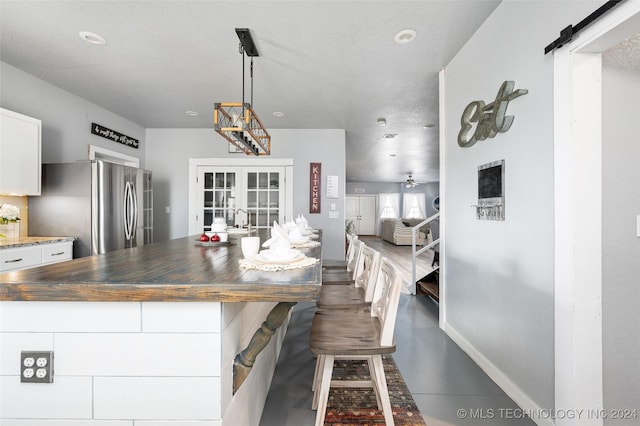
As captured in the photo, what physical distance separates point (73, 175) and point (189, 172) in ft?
6.51

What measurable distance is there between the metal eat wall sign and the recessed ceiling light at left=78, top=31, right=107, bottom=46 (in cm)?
299

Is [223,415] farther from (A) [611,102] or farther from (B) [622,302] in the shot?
(A) [611,102]

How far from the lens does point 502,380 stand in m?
1.95

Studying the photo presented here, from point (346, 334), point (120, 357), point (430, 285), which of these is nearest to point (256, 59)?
point (346, 334)

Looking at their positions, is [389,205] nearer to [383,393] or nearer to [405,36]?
[405,36]

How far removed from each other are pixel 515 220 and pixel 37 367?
7.67ft

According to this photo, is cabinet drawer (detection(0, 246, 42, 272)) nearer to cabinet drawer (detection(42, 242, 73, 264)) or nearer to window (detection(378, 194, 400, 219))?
cabinet drawer (detection(42, 242, 73, 264))

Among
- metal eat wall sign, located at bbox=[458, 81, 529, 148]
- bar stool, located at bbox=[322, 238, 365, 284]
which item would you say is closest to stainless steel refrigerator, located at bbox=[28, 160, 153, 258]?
bar stool, located at bbox=[322, 238, 365, 284]

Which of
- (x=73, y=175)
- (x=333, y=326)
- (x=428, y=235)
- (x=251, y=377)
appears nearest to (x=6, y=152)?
(x=73, y=175)

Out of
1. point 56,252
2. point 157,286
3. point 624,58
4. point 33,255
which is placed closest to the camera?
point 157,286

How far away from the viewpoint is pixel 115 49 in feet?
8.67

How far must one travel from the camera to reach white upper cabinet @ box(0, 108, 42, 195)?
2643 millimetres

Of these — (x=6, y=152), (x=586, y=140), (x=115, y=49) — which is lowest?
(x=586, y=140)

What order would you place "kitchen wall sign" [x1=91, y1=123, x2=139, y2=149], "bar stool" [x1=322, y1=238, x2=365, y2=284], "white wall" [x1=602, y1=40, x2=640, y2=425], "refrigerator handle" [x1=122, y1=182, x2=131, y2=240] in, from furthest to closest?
1. "kitchen wall sign" [x1=91, y1=123, x2=139, y2=149]
2. "refrigerator handle" [x1=122, y1=182, x2=131, y2=240]
3. "bar stool" [x1=322, y1=238, x2=365, y2=284]
4. "white wall" [x1=602, y1=40, x2=640, y2=425]
